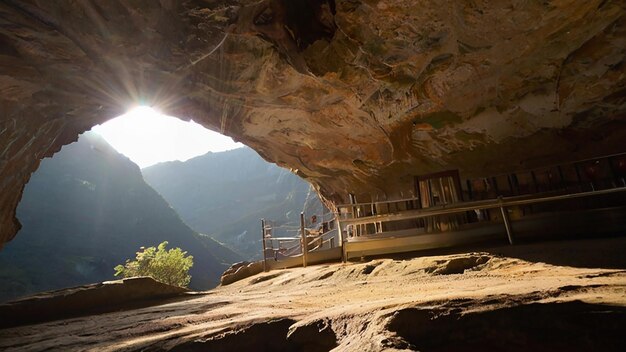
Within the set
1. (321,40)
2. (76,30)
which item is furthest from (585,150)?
(76,30)

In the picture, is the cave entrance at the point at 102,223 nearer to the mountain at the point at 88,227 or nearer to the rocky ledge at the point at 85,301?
the mountain at the point at 88,227

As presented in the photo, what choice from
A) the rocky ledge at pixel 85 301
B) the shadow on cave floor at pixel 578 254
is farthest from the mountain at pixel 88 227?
the shadow on cave floor at pixel 578 254

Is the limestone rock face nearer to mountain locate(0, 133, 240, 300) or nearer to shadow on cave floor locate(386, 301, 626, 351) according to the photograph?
shadow on cave floor locate(386, 301, 626, 351)

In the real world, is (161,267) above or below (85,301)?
below

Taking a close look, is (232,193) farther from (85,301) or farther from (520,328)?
(520,328)

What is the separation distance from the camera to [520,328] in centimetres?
213

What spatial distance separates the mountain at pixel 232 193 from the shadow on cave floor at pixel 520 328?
84021 millimetres

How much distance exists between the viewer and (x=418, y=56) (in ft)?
28.8

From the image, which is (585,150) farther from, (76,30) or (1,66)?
(1,66)

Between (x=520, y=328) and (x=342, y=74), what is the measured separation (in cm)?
887

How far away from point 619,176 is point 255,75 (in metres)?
12.4

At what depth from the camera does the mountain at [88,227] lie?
1873 inches

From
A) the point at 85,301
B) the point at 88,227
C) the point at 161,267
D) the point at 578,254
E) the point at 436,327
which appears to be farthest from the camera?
the point at 88,227

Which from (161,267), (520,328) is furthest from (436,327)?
(161,267)
